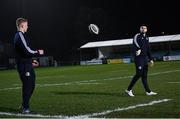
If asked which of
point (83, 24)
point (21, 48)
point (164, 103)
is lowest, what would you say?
point (164, 103)

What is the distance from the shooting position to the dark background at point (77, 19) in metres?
84.4

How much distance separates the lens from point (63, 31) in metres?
94.0

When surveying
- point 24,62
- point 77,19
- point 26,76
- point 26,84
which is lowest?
point 26,84

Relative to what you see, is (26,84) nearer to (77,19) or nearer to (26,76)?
(26,76)

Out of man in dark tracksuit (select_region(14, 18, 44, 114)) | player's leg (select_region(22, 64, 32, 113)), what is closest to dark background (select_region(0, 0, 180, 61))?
man in dark tracksuit (select_region(14, 18, 44, 114))

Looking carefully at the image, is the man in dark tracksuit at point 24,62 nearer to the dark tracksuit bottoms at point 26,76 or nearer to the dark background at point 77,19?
the dark tracksuit bottoms at point 26,76

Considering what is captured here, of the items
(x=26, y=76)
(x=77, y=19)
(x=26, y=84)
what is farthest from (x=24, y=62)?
(x=77, y=19)

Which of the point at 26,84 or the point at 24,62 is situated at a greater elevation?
the point at 24,62

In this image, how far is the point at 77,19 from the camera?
304ft

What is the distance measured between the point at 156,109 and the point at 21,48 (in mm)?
3172

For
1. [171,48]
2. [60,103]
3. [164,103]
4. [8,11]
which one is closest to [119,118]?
[164,103]

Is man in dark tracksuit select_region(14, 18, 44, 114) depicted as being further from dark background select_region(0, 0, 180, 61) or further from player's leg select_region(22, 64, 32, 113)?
dark background select_region(0, 0, 180, 61)

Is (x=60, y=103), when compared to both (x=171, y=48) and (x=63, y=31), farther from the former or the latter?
(x=63, y=31)

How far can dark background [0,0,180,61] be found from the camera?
277ft
